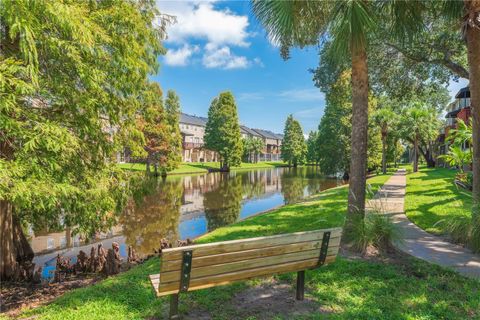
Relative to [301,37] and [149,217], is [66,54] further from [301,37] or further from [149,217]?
[149,217]

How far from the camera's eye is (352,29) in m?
5.36

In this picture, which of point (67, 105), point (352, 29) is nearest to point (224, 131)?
point (67, 105)

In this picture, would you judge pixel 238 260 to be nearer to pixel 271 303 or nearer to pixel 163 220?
pixel 271 303

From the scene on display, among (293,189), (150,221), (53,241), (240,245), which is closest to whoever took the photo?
(240,245)

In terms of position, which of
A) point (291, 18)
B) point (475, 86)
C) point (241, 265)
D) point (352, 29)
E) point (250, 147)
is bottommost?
point (241, 265)

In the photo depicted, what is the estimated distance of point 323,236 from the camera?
3896mm

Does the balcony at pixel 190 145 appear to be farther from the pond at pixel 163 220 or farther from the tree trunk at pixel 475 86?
the tree trunk at pixel 475 86

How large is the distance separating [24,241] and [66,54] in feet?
16.2

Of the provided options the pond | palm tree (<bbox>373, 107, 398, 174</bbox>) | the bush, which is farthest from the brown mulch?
palm tree (<bbox>373, 107, 398, 174</bbox>)

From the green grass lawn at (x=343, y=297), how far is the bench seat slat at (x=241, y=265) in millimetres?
607

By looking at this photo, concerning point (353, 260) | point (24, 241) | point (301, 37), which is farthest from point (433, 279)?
point (24, 241)

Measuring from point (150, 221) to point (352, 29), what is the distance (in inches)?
429

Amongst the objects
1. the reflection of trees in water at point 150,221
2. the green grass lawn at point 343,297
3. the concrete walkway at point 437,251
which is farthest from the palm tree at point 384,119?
the green grass lawn at point 343,297

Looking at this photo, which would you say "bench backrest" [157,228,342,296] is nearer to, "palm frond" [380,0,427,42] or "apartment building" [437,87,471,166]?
"palm frond" [380,0,427,42]
